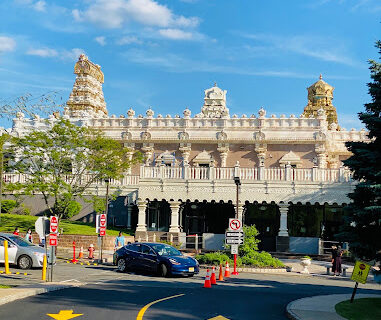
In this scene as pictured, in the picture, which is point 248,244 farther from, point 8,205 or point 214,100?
point 214,100

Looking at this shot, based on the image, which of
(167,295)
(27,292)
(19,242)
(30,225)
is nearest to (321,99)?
(30,225)

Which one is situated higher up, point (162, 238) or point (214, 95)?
point (214, 95)

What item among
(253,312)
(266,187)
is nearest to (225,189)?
(266,187)

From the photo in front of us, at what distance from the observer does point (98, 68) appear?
6856 centimetres

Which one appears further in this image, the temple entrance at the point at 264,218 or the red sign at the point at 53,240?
the temple entrance at the point at 264,218

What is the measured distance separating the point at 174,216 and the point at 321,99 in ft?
118

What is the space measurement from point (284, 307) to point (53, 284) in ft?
25.5

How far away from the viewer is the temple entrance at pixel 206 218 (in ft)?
137

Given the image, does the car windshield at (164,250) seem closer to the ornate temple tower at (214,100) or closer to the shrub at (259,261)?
the shrub at (259,261)

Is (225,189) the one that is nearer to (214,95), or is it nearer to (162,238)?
(162,238)

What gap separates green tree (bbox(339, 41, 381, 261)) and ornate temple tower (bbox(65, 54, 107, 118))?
4490 centimetres

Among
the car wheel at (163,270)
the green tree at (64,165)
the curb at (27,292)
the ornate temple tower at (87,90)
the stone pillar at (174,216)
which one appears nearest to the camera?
the curb at (27,292)

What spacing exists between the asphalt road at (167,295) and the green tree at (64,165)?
13300 mm

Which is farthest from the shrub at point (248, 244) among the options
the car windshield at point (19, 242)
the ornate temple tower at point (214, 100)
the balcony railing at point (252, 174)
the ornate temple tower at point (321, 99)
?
the ornate temple tower at point (321, 99)
